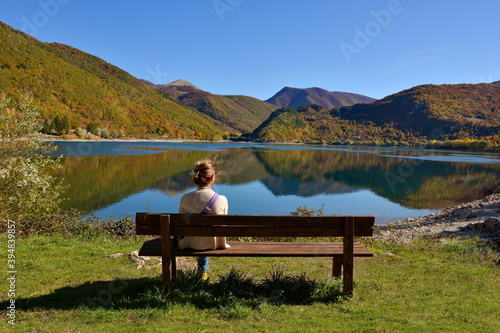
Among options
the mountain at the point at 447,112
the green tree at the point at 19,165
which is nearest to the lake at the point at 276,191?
the green tree at the point at 19,165

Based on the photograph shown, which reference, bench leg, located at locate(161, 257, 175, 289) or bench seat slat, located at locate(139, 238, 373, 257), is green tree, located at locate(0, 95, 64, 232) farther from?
bench leg, located at locate(161, 257, 175, 289)

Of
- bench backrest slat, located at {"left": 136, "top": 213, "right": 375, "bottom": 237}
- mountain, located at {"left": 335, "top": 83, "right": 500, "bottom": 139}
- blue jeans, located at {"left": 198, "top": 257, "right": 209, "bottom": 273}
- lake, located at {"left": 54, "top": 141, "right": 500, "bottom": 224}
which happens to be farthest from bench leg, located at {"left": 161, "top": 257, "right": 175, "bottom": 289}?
mountain, located at {"left": 335, "top": 83, "right": 500, "bottom": 139}

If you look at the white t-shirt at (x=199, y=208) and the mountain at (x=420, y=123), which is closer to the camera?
the white t-shirt at (x=199, y=208)

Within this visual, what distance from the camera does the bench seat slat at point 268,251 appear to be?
4.15 metres

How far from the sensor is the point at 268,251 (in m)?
4.36

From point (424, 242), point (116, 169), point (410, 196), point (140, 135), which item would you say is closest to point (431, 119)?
point (140, 135)

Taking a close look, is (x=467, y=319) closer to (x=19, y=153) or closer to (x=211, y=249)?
(x=211, y=249)

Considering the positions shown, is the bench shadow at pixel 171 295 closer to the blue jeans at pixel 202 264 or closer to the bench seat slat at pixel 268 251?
the blue jeans at pixel 202 264

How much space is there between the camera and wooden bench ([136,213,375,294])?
396 cm

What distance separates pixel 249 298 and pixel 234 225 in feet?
3.44

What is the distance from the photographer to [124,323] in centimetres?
344

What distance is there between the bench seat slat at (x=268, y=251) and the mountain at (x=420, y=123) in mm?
154631

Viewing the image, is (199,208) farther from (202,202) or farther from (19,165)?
(19,165)

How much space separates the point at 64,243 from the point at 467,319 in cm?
793
